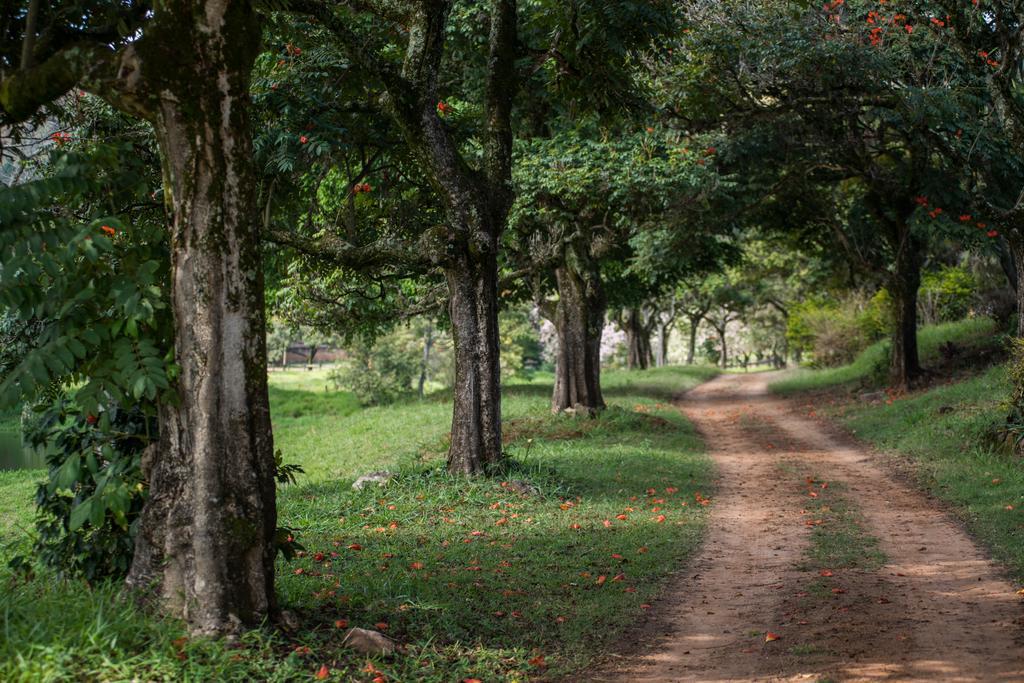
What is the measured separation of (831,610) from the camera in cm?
735

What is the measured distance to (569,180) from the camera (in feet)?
54.8

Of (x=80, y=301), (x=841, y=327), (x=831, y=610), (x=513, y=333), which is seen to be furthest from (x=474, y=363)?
(x=513, y=333)

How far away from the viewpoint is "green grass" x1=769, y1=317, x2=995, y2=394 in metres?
26.2

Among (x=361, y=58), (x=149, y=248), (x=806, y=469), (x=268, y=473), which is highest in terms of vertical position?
(x=361, y=58)

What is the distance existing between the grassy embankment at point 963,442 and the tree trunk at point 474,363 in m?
6.05

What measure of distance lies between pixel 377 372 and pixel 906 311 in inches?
809

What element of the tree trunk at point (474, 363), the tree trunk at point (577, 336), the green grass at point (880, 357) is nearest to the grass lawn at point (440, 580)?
the tree trunk at point (474, 363)

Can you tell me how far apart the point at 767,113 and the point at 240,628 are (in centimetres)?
1884

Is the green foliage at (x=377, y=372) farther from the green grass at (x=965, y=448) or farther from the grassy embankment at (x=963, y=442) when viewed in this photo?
the green grass at (x=965, y=448)

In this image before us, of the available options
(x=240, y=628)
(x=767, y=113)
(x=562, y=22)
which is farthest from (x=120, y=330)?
(x=767, y=113)

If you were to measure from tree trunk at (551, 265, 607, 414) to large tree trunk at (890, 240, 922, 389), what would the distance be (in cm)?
816

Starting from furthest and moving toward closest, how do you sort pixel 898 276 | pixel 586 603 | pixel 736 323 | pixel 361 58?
pixel 736 323 → pixel 898 276 → pixel 361 58 → pixel 586 603

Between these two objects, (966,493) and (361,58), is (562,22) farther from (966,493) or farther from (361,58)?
(966,493)

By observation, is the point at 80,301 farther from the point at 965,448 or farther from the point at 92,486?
the point at 965,448
